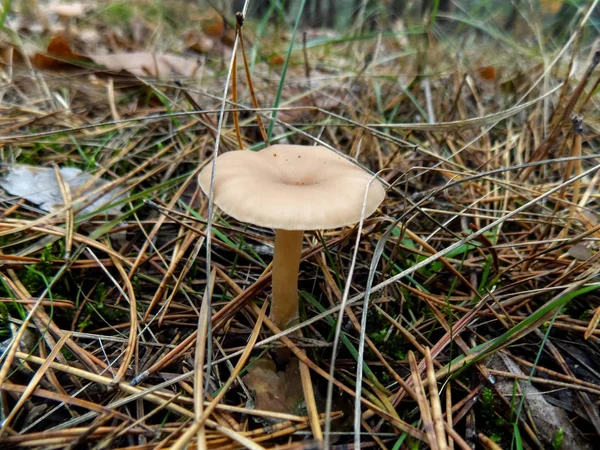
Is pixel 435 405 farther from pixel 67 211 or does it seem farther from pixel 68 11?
pixel 68 11

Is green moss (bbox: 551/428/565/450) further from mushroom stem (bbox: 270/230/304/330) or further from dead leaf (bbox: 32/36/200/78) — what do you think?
dead leaf (bbox: 32/36/200/78)

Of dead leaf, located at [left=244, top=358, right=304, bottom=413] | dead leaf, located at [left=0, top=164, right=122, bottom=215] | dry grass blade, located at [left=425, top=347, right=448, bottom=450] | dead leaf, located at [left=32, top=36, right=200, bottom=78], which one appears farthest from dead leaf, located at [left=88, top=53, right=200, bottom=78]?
dry grass blade, located at [left=425, top=347, right=448, bottom=450]

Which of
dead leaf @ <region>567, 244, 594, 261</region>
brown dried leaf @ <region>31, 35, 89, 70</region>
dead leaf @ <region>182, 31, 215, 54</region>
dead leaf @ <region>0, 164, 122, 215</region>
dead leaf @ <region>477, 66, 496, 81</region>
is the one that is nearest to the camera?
dead leaf @ <region>567, 244, 594, 261</region>

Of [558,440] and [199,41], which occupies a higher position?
[199,41]

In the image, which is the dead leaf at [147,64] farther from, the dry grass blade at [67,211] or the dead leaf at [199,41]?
the dry grass blade at [67,211]

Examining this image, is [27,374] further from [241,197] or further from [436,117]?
[436,117]

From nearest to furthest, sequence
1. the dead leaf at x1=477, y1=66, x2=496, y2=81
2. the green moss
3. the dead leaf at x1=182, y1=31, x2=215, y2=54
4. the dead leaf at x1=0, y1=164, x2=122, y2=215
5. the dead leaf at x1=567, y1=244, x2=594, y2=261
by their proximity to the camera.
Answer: the green moss, the dead leaf at x1=567, y1=244, x2=594, y2=261, the dead leaf at x1=0, y1=164, x2=122, y2=215, the dead leaf at x1=477, y1=66, x2=496, y2=81, the dead leaf at x1=182, y1=31, x2=215, y2=54

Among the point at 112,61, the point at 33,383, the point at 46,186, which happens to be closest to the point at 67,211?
the point at 46,186
